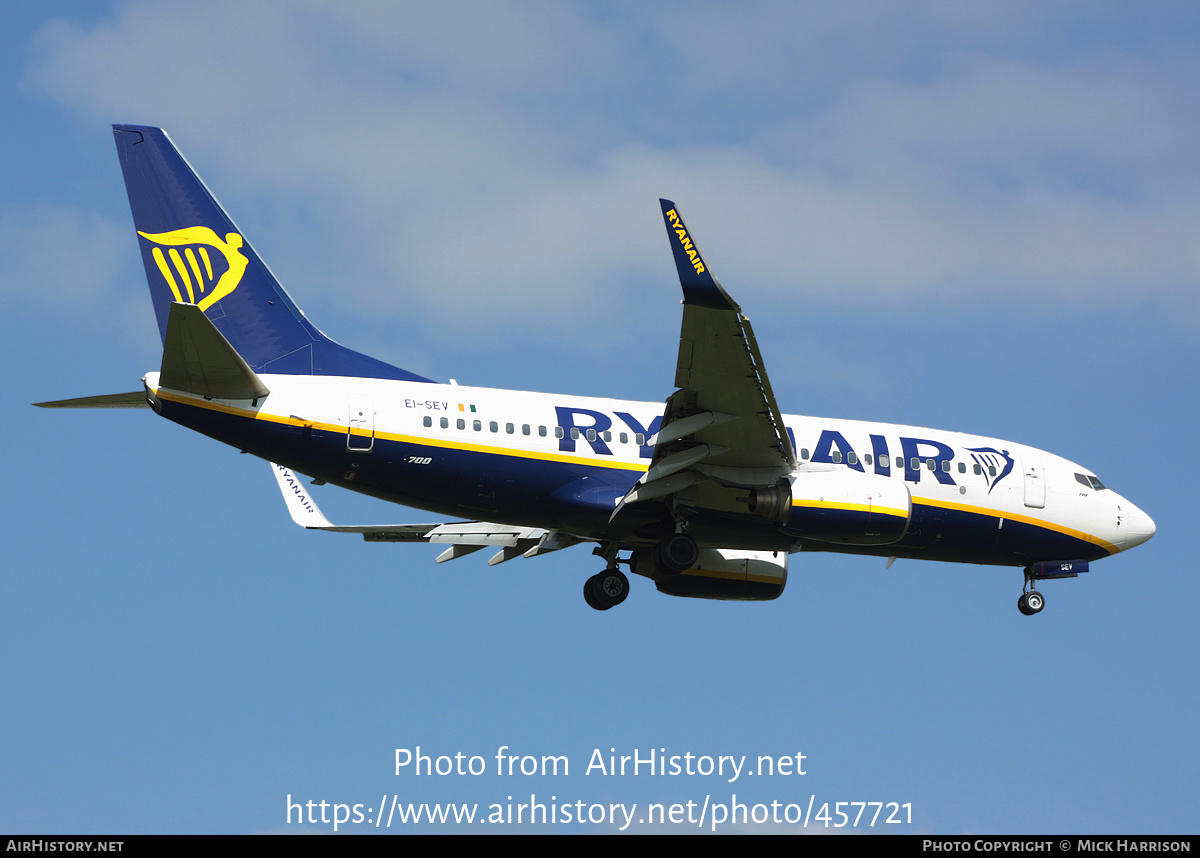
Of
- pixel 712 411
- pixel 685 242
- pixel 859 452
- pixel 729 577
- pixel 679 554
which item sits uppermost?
pixel 859 452

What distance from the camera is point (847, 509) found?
24688 mm

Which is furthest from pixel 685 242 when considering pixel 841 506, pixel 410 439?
pixel 841 506

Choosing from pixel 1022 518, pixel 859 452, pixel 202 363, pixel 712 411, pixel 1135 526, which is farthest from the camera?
pixel 1135 526

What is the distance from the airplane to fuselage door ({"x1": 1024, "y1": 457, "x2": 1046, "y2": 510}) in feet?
4.55

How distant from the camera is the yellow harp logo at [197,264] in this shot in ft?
80.9

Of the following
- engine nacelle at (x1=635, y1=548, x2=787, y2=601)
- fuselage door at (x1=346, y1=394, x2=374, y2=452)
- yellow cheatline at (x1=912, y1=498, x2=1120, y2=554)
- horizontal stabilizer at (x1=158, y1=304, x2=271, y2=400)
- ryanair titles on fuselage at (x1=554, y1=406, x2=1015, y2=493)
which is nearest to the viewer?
horizontal stabilizer at (x1=158, y1=304, x2=271, y2=400)

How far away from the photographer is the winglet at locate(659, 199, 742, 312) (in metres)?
19.6

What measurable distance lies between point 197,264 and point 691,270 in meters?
10.3

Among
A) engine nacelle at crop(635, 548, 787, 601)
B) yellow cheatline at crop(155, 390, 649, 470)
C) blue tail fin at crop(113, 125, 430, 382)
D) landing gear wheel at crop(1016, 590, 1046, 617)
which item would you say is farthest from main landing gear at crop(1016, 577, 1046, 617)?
blue tail fin at crop(113, 125, 430, 382)

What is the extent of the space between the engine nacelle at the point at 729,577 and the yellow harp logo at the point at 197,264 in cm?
1114

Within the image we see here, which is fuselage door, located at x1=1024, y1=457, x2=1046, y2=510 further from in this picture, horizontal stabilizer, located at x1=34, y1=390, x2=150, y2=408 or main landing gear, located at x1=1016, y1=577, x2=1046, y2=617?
horizontal stabilizer, located at x1=34, y1=390, x2=150, y2=408

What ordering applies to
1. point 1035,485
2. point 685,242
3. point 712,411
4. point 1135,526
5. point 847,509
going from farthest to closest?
1. point 1135,526
2. point 1035,485
3. point 847,509
4. point 712,411
5. point 685,242

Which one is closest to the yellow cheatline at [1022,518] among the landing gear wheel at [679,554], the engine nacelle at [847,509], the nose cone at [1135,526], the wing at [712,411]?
the nose cone at [1135,526]

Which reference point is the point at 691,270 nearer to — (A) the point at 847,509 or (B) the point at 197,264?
(A) the point at 847,509
